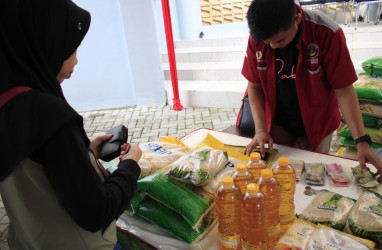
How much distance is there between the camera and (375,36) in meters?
4.65

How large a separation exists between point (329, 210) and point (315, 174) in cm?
28

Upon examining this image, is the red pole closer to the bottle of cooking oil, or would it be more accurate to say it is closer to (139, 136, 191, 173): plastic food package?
(139, 136, 191, 173): plastic food package

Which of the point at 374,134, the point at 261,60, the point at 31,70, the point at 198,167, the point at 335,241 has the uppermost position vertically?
the point at 31,70

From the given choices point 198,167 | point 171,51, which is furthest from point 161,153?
point 171,51

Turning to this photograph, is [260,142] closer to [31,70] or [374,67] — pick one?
[374,67]

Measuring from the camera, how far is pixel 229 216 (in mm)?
949

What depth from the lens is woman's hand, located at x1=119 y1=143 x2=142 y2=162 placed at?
1.01 metres

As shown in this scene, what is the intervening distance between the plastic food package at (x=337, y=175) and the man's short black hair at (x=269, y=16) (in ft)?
2.11

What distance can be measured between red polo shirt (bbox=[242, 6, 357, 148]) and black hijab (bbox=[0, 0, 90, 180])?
3.37ft

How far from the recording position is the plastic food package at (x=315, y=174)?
129 cm

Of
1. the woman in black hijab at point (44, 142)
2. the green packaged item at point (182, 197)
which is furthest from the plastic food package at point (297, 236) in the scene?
the woman in black hijab at point (44, 142)

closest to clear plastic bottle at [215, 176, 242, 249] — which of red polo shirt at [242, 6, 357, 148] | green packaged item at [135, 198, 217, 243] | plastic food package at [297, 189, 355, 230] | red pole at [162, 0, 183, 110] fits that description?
green packaged item at [135, 198, 217, 243]

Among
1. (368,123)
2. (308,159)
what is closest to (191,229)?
(308,159)

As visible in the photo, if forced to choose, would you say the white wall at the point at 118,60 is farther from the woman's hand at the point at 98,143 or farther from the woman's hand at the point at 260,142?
the woman's hand at the point at 98,143
